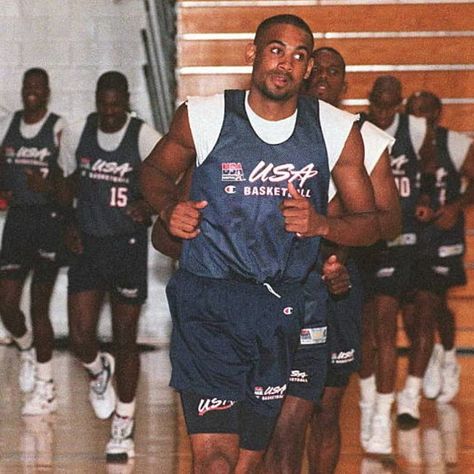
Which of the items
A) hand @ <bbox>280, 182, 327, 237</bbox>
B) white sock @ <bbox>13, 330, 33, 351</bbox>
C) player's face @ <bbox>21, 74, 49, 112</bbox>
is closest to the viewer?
hand @ <bbox>280, 182, 327, 237</bbox>

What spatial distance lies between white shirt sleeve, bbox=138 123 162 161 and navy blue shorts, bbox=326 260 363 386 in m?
2.20

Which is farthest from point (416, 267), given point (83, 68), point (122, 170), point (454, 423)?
point (83, 68)

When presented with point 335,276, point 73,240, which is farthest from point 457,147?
point 335,276

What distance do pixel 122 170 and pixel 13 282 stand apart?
4.09 feet

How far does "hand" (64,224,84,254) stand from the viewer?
769 cm

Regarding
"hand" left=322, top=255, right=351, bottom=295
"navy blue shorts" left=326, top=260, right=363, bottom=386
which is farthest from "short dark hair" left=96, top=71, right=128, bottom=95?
"hand" left=322, top=255, right=351, bottom=295

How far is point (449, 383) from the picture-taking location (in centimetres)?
889

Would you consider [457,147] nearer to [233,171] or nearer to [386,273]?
[386,273]

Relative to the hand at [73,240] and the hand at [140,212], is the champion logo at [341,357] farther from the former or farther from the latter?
the hand at [73,240]

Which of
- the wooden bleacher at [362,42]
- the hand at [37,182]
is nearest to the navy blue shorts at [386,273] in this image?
the hand at [37,182]

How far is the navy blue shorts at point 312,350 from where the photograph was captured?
493 centimetres

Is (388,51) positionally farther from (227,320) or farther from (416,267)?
(227,320)

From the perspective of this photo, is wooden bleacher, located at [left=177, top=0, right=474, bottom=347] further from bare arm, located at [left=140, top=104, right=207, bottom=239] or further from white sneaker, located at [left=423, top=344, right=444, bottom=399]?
bare arm, located at [left=140, top=104, right=207, bottom=239]

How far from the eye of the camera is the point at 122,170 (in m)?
7.70
